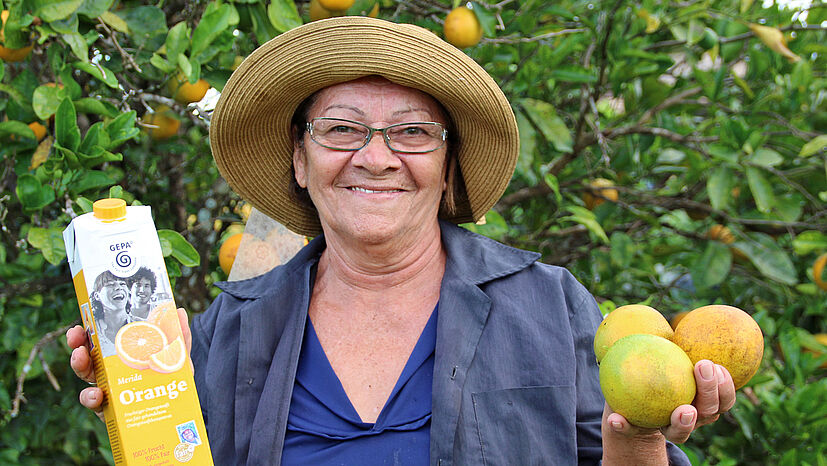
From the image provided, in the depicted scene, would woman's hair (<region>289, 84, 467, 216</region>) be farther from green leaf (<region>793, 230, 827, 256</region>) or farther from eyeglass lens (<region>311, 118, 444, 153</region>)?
green leaf (<region>793, 230, 827, 256</region>)

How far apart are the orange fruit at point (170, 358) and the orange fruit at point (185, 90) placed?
3.63 ft

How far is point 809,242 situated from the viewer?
2830mm

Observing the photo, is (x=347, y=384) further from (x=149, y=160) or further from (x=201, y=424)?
(x=149, y=160)

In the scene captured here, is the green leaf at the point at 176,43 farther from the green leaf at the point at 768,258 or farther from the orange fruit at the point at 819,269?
the orange fruit at the point at 819,269

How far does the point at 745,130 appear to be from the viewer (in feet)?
8.70

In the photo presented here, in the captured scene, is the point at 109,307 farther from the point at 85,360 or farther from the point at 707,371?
the point at 707,371

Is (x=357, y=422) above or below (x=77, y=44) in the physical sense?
below

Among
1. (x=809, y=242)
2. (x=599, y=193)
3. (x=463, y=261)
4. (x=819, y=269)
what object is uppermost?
(x=463, y=261)

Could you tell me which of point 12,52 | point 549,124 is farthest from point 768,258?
point 12,52

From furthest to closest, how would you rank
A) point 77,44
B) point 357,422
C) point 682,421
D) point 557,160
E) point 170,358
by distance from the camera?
point 557,160 < point 77,44 < point 357,422 < point 170,358 < point 682,421

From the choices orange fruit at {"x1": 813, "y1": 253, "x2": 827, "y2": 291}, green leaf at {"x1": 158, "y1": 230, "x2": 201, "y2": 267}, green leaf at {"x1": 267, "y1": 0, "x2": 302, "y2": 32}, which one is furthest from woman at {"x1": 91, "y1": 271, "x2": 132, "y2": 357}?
orange fruit at {"x1": 813, "y1": 253, "x2": 827, "y2": 291}

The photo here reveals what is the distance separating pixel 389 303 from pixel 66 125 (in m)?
0.96

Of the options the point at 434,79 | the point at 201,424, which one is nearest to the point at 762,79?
the point at 434,79

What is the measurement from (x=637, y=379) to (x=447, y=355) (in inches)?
22.1
